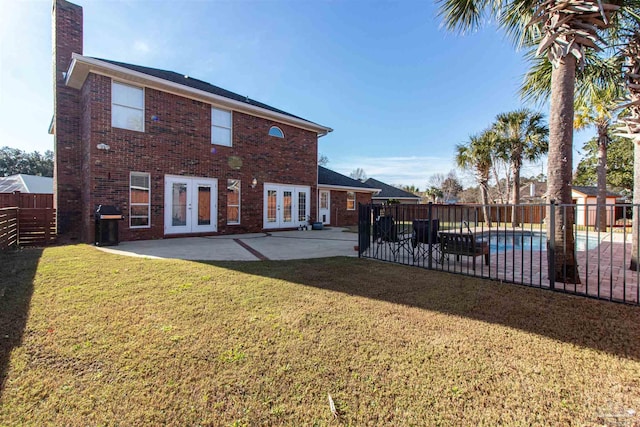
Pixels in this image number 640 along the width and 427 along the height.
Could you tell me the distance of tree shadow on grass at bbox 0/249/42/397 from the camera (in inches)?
105

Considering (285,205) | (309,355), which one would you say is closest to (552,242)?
(309,355)

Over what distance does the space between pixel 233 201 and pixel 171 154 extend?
3.13 m

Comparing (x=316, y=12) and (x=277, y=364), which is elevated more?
(x=316, y=12)

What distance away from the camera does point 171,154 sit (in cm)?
1072

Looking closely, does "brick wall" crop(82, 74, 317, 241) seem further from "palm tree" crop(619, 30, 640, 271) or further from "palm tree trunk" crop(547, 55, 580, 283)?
"palm tree" crop(619, 30, 640, 271)

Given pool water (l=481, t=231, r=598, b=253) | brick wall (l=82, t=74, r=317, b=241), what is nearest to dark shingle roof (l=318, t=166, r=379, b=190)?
brick wall (l=82, t=74, r=317, b=241)

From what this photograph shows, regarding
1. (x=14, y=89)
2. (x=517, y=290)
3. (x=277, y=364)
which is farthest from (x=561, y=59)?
(x=14, y=89)

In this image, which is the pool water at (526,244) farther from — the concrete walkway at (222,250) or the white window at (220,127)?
the white window at (220,127)

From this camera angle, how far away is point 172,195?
10773 millimetres

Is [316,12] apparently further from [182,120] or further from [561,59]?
[561,59]

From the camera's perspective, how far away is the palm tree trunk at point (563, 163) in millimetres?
4617

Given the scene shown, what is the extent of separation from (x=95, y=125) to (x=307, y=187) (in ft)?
30.9

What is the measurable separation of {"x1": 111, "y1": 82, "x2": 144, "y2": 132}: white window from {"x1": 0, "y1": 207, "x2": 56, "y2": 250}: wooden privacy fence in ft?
12.7

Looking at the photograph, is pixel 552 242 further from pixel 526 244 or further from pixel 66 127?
pixel 66 127
